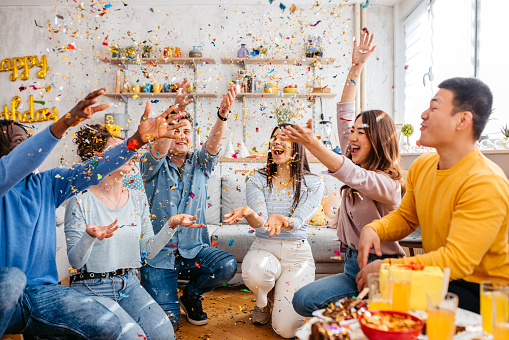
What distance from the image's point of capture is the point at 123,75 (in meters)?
5.13

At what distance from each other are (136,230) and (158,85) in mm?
3437

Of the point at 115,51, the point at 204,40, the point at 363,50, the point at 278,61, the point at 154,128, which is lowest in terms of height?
the point at 154,128

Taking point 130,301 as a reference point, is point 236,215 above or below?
above

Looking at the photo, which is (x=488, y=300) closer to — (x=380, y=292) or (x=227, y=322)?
(x=380, y=292)

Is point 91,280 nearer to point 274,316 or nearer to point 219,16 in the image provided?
point 274,316

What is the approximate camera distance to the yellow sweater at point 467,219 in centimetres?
114

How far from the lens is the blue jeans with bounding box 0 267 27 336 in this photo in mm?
1209

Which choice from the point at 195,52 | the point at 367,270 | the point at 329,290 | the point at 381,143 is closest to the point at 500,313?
the point at 367,270

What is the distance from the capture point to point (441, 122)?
1326mm

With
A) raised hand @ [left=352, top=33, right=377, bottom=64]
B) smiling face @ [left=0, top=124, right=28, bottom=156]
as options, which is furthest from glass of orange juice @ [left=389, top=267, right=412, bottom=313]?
smiling face @ [left=0, top=124, right=28, bottom=156]

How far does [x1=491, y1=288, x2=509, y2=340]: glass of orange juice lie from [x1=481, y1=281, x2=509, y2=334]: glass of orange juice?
0.01 meters

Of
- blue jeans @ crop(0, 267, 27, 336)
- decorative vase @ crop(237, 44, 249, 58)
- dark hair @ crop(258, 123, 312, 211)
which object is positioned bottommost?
blue jeans @ crop(0, 267, 27, 336)

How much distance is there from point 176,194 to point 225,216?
701 millimetres

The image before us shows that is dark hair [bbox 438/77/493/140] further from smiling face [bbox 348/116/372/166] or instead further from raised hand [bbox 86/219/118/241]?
raised hand [bbox 86/219/118/241]
